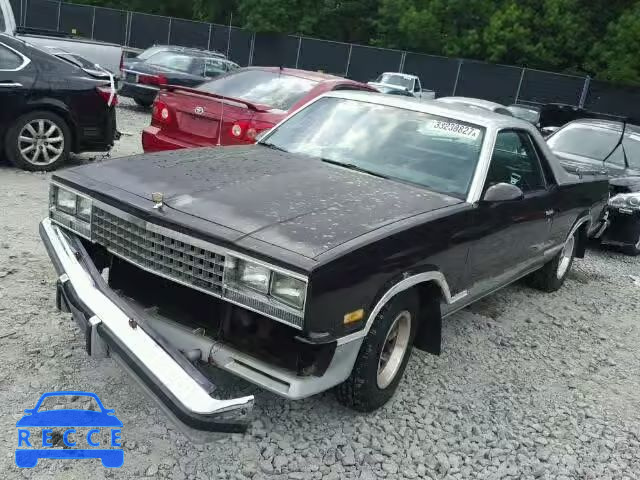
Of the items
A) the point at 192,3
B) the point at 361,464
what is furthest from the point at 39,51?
the point at 192,3

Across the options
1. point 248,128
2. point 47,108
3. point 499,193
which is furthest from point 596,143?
point 47,108

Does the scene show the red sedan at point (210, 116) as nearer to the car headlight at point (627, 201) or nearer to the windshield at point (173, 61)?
the car headlight at point (627, 201)

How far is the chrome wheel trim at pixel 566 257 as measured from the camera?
630 centimetres

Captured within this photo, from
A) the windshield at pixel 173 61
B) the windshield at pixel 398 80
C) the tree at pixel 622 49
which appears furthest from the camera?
the tree at pixel 622 49

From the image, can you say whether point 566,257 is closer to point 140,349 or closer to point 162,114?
point 162,114

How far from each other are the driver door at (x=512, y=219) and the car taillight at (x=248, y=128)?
8.68 ft

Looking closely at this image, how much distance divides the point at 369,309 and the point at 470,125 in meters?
1.90

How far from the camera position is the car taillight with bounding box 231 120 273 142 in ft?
21.2

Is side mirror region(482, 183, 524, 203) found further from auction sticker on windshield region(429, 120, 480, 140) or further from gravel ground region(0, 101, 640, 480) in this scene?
gravel ground region(0, 101, 640, 480)

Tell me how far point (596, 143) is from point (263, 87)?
4.77 meters

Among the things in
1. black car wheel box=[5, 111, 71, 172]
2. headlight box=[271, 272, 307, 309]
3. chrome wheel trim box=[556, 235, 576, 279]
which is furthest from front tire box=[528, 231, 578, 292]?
black car wheel box=[5, 111, 71, 172]

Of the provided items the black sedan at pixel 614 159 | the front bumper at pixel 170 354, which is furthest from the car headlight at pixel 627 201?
the front bumper at pixel 170 354

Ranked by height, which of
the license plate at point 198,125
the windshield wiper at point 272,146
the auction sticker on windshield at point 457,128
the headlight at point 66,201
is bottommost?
the headlight at point 66,201

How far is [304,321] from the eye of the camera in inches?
108
